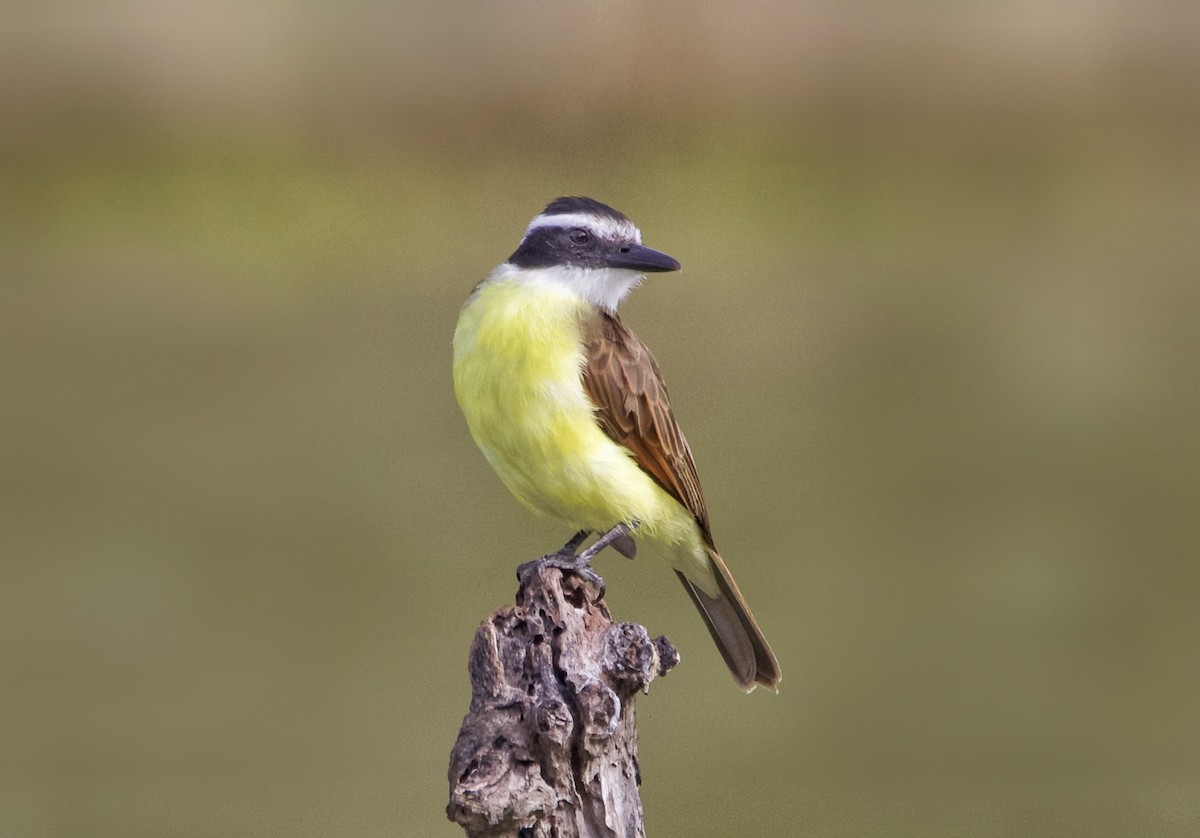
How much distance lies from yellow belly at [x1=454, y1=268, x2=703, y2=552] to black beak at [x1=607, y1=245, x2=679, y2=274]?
0.56 feet

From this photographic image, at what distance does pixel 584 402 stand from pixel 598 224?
601 mm

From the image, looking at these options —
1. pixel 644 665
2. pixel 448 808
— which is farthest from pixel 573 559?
pixel 448 808

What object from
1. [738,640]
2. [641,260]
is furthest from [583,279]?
[738,640]

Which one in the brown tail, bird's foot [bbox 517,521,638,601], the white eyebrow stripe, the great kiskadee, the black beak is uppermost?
the white eyebrow stripe

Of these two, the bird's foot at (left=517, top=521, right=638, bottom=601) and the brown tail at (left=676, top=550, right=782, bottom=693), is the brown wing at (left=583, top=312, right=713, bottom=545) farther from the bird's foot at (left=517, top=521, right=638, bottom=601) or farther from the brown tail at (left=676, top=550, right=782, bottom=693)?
the brown tail at (left=676, top=550, right=782, bottom=693)

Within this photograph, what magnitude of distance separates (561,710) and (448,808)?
1.07 ft

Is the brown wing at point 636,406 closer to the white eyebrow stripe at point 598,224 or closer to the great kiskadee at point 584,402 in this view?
the great kiskadee at point 584,402

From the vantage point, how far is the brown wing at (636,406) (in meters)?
4.04

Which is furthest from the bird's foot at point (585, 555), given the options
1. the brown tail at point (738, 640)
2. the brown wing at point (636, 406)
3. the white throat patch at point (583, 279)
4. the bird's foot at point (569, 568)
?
the white throat patch at point (583, 279)

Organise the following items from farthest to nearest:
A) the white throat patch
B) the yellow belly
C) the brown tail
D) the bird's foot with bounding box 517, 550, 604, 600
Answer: the brown tail < the white throat patch < the yellow belly < the bird's foot with bounding box 517, 550, 604, 600

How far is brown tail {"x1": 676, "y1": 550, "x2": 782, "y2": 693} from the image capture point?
4.43 meters

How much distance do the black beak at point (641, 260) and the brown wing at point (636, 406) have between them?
162 mm

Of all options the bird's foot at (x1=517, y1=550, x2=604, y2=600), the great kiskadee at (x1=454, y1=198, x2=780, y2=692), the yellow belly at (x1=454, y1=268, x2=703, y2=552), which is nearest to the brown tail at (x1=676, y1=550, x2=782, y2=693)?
the great kiskadee at (x1=454, y1=198, x2=780, y2=692)

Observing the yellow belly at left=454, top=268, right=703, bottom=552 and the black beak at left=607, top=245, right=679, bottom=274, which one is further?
the black beak at left=607, top=245, right=679, bottom=274
